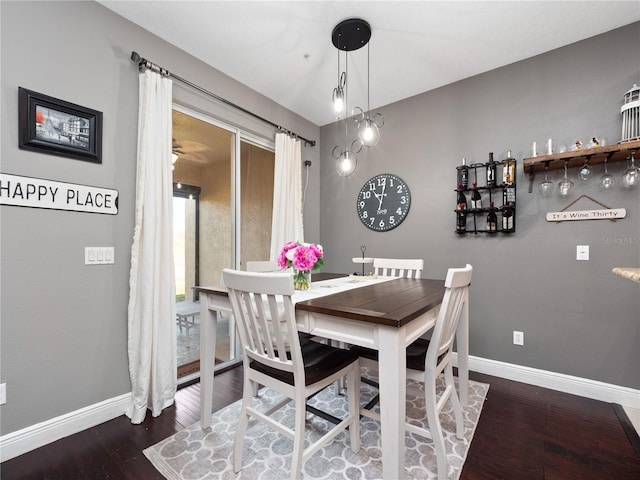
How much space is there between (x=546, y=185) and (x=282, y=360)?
2.43m

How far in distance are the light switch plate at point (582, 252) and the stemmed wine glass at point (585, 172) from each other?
51 cm

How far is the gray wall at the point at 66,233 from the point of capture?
157cm

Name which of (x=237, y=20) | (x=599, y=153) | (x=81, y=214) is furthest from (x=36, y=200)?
(x=599, y=153)

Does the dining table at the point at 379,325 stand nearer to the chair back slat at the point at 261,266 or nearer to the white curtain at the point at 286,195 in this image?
the chair back slat at the point at 261,266

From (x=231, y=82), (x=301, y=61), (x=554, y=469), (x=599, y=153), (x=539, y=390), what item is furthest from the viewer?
(x=231, y=82)

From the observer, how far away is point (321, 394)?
2.24 meters

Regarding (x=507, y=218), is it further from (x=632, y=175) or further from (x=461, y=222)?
(x=632, y=175)

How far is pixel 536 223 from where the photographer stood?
7.86 ft

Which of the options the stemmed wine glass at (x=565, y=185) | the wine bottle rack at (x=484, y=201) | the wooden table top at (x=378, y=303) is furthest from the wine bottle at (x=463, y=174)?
the wooden table top at (x=378, y=303)

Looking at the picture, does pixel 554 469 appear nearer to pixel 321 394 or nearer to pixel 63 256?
pixel 321 394

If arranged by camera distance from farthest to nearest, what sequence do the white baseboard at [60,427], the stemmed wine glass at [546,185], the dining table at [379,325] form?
the stemmed wine glass at [546,185], the white baseboard at [60,427], the dining table at [379,325]

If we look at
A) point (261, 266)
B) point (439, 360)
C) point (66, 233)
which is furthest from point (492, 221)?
point (66, 233)

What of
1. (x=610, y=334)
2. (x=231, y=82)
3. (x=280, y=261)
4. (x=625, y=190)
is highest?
(x=231, y=82)

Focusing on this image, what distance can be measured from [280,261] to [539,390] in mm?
2307
